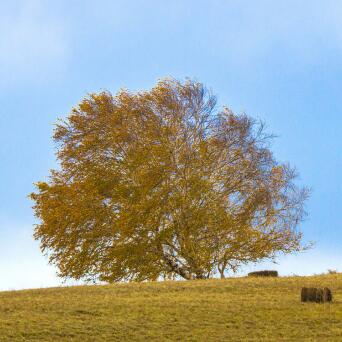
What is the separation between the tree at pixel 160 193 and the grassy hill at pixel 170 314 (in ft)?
49.9

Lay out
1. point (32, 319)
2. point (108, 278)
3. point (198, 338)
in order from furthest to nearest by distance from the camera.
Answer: point (108, 278), point (32, 319), point (198, 338)

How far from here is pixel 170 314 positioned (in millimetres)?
A: 24938

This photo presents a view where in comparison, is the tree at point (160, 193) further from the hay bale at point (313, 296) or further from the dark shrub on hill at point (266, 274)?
the hay bale at point (313, 296)

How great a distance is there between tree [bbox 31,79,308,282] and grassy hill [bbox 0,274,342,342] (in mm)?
15212

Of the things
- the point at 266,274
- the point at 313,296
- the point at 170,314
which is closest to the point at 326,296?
the point at 313,296

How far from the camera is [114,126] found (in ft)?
166

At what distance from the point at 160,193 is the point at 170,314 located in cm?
2289

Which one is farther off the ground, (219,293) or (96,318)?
(219,293)

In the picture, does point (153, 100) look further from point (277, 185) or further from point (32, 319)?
point (32, 319)

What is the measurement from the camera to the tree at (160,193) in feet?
156

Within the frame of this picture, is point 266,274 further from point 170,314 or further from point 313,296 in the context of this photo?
point 170,314

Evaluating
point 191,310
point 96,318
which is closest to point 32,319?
point 96,318

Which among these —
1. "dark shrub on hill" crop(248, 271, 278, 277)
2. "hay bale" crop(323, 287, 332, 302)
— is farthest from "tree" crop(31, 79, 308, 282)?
"hay bale" crop(323, 287, 332, 302)

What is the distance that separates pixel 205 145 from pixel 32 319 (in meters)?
27.2
